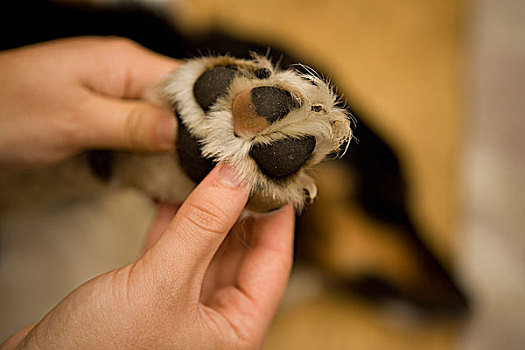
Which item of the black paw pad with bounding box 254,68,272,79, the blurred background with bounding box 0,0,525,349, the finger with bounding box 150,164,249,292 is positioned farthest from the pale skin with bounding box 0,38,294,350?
the blurred background with bounding box 0,0,525,349

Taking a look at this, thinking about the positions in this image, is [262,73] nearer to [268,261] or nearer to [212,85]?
[212,85]

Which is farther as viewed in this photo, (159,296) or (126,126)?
(126,126)

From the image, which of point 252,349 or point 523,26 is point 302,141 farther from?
point 523,26

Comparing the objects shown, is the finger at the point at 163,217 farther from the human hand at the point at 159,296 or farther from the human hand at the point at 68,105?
the human hand at the point at 159,296

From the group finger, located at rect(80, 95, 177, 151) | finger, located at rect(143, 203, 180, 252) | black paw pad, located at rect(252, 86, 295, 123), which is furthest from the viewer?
finger, located at rect(143, 203, 180, 252)

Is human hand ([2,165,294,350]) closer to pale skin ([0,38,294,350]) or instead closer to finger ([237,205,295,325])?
pale skin ([0,38,294,350])

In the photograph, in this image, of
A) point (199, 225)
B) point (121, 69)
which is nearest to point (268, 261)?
point (199, 225)
